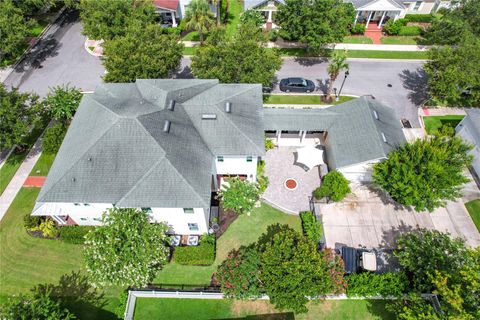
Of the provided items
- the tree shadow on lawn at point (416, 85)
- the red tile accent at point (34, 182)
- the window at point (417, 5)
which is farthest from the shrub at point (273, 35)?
the red tile accent at point (34, 182)

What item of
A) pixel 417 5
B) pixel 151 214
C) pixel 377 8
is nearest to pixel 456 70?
pixel 377 8

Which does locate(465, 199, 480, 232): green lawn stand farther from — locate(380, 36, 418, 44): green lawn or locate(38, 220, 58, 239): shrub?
locate(38, 220, 58, 239): shrub

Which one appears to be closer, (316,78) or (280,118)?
(280,118)

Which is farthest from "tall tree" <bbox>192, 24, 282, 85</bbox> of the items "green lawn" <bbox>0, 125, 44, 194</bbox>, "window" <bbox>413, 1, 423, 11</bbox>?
"window" <bbox>413, 1, 423, 11</bbox>

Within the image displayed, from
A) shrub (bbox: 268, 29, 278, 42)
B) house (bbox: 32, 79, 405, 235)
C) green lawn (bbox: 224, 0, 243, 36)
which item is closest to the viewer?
house (bbox: 32, 79, 405, 235)

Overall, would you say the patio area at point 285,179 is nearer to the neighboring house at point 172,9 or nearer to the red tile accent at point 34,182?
the red tile accent at point 34,182

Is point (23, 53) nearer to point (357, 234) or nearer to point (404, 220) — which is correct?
point (357, 234)

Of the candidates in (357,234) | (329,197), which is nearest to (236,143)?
(329,197)
